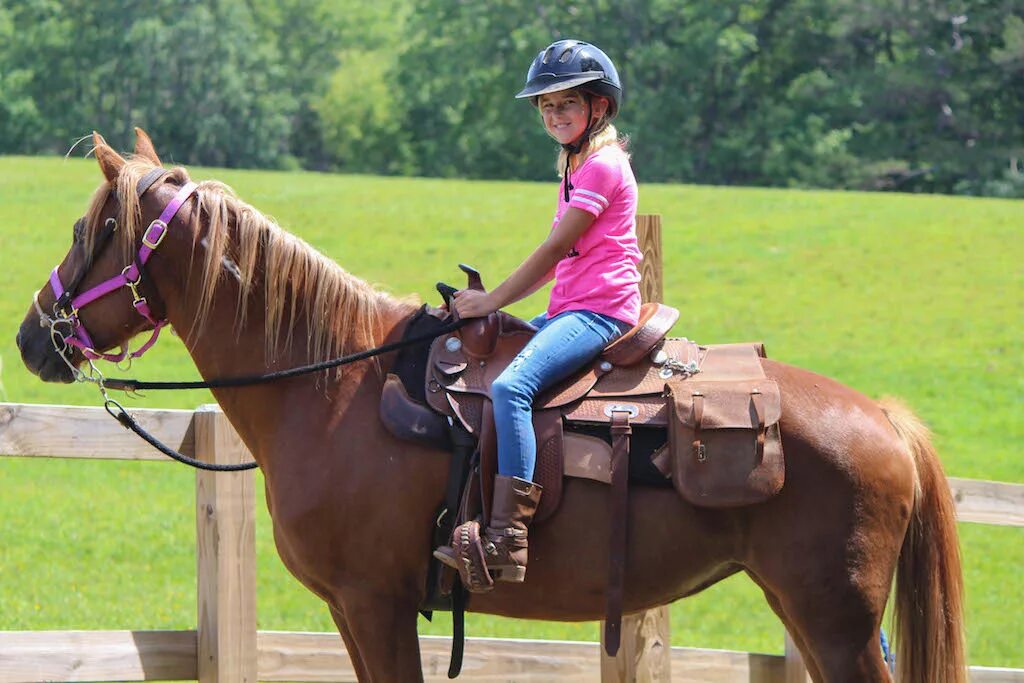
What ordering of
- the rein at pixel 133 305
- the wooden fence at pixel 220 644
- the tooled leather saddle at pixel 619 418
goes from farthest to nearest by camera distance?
the wooden fence at pixel 220 644 < the rein at pixel 133 305 < the tooled leather saddle at pixel 619 418

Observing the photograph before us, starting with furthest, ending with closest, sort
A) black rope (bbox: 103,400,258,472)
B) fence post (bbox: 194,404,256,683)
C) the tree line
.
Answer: the tree line → fence post (bbox: 194,404,256,683) → black rope (bbox: 103,400,258,472)

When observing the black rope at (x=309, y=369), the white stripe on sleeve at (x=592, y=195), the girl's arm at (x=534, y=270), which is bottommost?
the black rope at (x=309, y=369)

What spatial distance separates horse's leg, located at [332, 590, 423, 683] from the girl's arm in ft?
3.59

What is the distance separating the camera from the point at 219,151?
66.4 metres

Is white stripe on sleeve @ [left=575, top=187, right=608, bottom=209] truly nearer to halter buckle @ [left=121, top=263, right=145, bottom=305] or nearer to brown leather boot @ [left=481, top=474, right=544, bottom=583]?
brown leather boot @ [left=481, top=474, right=544, bottom=583]

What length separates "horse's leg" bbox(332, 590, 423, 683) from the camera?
14.4 ft

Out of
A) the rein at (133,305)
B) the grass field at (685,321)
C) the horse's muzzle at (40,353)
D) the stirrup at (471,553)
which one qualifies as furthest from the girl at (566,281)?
the horse's muzzle at (40,353)

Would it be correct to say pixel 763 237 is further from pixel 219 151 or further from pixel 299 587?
pixel 219 151

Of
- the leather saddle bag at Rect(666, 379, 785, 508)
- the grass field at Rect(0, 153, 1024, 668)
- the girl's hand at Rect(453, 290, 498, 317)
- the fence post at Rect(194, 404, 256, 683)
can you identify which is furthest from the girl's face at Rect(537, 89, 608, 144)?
the fence post at Rect(194, 404, 256, 683)

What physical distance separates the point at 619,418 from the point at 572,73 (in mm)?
1269

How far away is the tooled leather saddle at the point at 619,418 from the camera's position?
4.34 m

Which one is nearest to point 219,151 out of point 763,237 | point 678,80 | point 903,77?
point 678,80

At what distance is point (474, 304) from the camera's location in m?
4.58

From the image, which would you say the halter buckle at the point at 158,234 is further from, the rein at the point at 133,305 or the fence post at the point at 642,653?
the fence post at the point at 642,653
